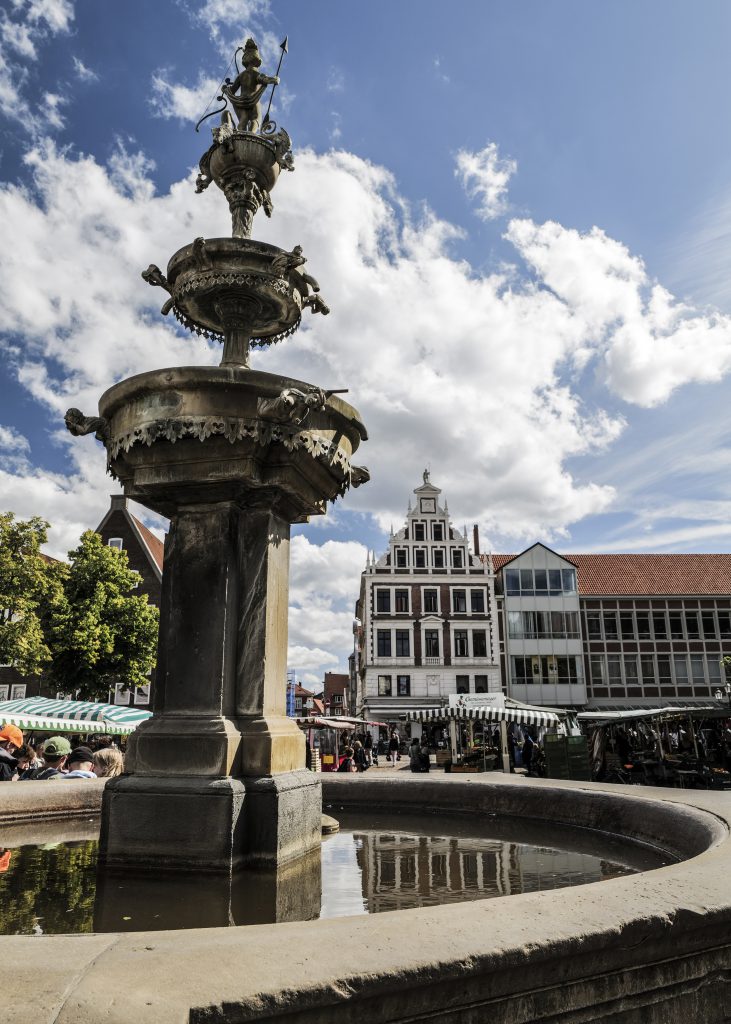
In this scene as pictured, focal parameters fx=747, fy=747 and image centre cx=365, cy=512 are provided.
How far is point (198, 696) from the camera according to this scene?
5012mm

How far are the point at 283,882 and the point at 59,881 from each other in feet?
4.21

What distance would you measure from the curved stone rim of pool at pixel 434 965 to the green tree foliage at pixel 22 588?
25.0 metres

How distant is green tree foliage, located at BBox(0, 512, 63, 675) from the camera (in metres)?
24.5

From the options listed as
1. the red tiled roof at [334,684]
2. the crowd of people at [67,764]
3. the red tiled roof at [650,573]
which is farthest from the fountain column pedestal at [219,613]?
the red tiled roof at [334,684]

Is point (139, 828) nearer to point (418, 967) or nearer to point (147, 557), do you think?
point (418, 967)

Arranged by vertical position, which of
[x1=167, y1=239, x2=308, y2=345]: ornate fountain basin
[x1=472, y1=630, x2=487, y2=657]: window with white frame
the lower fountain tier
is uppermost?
[x1=472, y1=630, x2=487, y2=657]: window with white frame

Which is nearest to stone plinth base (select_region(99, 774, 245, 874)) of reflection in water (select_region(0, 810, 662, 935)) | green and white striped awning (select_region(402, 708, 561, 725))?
reflection in water (select_region(0, 810, 662, 935))

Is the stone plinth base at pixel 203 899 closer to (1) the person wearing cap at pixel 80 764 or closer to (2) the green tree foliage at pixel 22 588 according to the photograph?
(1) the person wearing cap at pixel 80 764

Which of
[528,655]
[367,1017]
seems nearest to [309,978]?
[367,1017]

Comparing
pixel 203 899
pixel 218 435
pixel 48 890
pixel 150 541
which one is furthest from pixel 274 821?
pixel 150 541

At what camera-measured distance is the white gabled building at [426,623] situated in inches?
1943

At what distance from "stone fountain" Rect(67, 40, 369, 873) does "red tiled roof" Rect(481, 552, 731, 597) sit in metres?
48.9

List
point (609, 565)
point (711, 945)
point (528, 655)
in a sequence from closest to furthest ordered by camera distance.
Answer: point (711, 945) < point (528, 655) < point (609, 565)

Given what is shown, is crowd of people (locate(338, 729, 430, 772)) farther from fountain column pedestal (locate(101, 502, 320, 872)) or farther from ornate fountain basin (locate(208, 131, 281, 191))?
ornate fountain basin (locate(208, 131, 281, 191))
